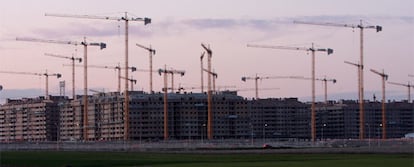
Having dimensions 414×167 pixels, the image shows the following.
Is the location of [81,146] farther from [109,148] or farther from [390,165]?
[390,165]

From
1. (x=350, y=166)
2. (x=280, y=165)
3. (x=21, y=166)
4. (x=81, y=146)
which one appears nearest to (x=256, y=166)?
(x=280, y=165)

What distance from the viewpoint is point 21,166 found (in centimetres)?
8138

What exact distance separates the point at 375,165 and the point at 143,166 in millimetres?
18434

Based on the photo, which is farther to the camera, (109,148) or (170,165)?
(109,148)

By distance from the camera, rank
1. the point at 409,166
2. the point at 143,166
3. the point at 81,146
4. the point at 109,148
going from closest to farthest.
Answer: the point at 409,166 < the point at 143,166 < the point at 109,148 < the point at 81,146

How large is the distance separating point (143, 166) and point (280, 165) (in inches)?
443

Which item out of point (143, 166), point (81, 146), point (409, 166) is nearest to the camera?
point (409, 166)

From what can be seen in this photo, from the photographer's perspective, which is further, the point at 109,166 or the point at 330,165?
the point at 109,166

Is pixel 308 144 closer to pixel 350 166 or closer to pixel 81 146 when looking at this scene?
pixel 81 146

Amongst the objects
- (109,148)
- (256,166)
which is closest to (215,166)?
(256,166)

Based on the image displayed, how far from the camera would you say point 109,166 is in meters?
82.7

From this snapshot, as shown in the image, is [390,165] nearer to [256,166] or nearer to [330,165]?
[330,165]

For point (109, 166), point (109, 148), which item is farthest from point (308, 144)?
point (109, 166)

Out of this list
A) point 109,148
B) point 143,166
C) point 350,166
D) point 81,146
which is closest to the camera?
point 350,166
